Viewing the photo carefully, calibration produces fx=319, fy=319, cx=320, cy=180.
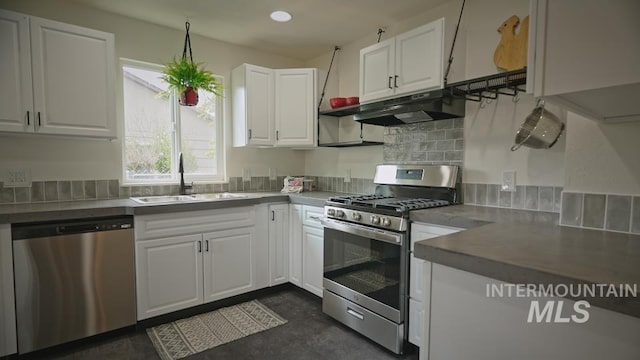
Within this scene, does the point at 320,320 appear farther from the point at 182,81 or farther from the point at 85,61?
the point at 85,61

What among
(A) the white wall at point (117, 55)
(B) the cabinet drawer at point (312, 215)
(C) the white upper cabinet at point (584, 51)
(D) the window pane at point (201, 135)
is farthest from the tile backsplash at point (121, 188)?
(C) the white upper cabinet at point (584, 51)

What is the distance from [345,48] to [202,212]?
7.13 ft

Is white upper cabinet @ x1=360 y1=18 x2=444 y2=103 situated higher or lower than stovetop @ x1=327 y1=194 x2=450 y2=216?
higher

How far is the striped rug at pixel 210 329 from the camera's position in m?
2.14

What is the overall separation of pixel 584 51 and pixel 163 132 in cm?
305

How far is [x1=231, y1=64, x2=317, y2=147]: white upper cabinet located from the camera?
10.3 feet

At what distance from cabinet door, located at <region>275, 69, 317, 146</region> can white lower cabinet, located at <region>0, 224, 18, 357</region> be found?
2133 mm

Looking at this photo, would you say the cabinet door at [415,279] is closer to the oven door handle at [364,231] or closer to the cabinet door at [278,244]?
the oven door handle at [364,231]

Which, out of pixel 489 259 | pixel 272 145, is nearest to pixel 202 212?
pixel 272 145

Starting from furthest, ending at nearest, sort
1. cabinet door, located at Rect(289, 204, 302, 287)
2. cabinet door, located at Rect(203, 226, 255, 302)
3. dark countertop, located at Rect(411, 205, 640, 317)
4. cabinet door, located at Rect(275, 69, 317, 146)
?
cabinet door, located at Rect(275, 69, 317, 146)
cabinet door, located at Rect(289, 204, 302, 287)
cabinet door, located at Rect(203, 226, 255, 302)
dark countertop, located at Rect(411, 205, 640, 317)

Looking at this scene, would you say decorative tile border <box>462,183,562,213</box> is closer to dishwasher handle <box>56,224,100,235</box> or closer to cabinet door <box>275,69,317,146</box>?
cabinet door <box>275,69,317,146</box>

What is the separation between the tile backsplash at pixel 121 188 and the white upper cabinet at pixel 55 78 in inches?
19.4

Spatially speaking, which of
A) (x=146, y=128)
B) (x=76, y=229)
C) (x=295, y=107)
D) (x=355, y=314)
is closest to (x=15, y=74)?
(x=146, y=128)

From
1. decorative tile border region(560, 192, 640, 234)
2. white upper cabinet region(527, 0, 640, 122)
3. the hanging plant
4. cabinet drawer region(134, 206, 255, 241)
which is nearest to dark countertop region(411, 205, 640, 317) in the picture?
decorative tile border region(560, 192, 640, 234)
